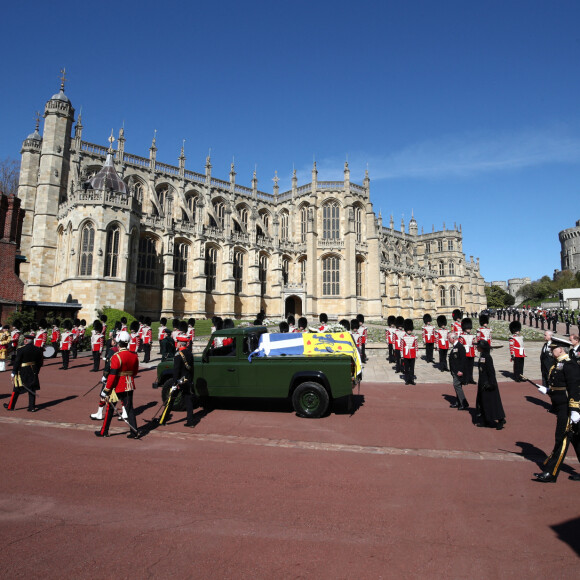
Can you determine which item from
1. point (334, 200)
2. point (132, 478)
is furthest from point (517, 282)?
point (132, 478)

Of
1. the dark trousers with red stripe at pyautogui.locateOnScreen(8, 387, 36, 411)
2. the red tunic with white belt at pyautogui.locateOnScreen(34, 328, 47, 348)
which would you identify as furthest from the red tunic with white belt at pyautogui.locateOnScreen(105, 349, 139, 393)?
the red tunic with white belt at pyautogui.locateOnScreen(34, 328, 47, 348)

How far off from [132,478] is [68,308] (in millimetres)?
26400

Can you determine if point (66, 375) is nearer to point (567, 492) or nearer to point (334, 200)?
point (567, 492)

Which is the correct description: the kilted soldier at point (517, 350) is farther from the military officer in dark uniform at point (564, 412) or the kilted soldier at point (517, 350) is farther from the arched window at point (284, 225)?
the arched window at point (284, 225)

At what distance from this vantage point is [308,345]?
30.3ft

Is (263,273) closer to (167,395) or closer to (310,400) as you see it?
(167,395)

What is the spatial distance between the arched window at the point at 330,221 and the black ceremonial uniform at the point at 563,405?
42601 mm

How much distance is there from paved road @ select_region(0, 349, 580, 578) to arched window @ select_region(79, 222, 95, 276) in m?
24.4

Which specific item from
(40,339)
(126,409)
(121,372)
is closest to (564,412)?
(126,409)

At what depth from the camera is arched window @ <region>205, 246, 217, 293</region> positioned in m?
40.8

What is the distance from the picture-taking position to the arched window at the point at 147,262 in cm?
3556

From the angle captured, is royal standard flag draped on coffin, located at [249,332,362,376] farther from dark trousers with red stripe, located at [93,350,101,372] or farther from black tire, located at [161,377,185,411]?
dark trousers with red stripe, located at [93,350,101,372]

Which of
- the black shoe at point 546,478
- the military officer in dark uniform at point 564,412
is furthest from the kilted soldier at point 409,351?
the black shoe at point 546,478

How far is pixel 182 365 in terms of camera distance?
27.4 ft
